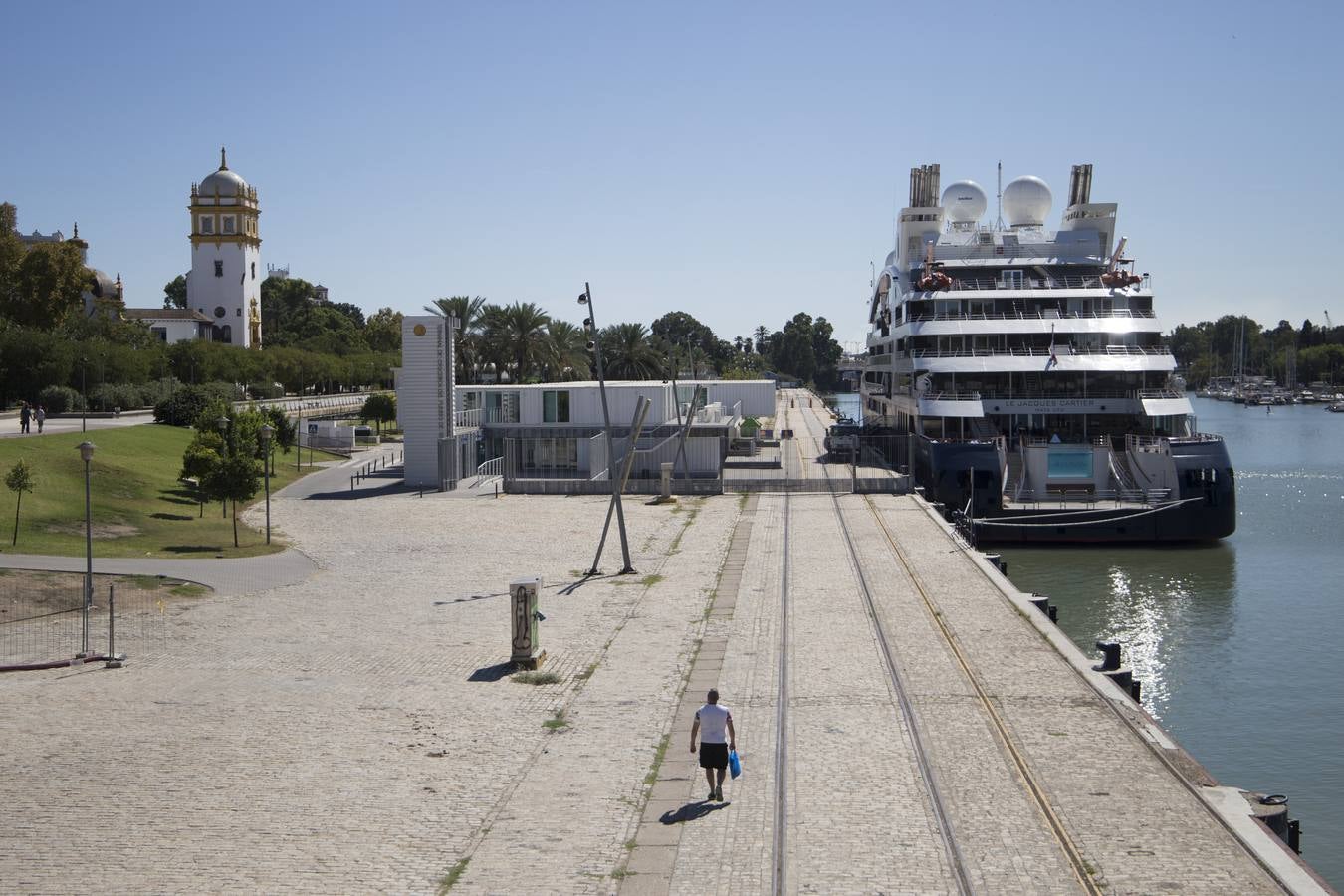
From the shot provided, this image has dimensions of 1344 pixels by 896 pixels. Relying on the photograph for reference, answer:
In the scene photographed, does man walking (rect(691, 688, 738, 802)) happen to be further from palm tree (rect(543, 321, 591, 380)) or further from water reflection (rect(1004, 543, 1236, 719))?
palm tree (rect(543, 321, 591, 380))

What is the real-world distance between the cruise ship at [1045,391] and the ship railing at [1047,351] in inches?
3.5

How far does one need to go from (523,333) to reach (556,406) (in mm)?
24429

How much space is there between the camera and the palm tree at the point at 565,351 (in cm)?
8462

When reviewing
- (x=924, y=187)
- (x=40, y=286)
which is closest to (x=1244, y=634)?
(x=924, y=187)

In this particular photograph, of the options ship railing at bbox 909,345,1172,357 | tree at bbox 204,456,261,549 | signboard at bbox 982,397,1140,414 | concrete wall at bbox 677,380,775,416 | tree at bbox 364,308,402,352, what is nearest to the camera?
tree at bbox 204,456,261,549

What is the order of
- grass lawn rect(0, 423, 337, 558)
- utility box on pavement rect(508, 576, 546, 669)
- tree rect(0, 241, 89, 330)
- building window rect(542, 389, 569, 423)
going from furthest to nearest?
tree rect(0, 241, 89, 330)
building window rect(542, 389, 569, 423)
grass lawn rect(0, 423, 337, 558)
utility box on pavement rect(508, 576, 546, 669)

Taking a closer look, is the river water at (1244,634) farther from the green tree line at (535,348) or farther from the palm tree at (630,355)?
the palm tree at (630,355)

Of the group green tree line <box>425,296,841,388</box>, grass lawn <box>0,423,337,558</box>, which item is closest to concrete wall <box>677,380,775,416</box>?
green tree line <box>425,296,841,388</box>

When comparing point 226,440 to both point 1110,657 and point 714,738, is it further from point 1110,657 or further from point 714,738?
point 714,738

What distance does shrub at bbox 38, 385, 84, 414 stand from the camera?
57.8 m

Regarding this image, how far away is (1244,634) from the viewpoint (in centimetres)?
2816

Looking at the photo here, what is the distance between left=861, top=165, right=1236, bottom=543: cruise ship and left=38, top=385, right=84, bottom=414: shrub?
40.1 meters

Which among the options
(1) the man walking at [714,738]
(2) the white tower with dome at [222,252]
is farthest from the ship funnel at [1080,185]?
(2) the white tower with dome at [222,252]

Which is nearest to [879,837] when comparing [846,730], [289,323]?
[846,730]
